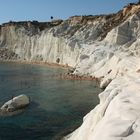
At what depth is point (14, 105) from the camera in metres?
38.0

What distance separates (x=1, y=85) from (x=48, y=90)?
34.2ft

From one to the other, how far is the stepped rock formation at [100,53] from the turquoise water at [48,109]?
10.5 ft

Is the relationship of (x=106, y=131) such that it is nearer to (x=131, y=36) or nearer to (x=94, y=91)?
(x=94, y=91)

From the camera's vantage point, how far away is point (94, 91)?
50469mm

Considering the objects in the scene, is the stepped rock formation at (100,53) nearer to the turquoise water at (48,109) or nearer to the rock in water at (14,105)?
the turquoise water at (48,109)

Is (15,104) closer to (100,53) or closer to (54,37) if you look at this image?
(100,53)

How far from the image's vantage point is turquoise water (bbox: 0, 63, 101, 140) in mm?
28719

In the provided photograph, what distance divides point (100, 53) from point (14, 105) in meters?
34.7

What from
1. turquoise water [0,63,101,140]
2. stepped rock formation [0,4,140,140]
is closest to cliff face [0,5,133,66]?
stepped rock formation [0,4,140,140]

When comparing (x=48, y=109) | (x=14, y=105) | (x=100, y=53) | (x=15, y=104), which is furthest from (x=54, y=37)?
(x=48, y=109)

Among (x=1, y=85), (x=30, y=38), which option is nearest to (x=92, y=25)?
(x=30, y=38)

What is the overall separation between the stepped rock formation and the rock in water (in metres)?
10.7

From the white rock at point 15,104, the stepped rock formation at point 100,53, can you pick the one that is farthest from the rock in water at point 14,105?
the stepped rock formation at point 100,53

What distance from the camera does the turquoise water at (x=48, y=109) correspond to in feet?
94.2
